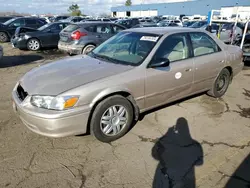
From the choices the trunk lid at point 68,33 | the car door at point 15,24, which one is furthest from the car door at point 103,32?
the car door at point 15,24

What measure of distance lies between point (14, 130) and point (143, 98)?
2.13 meters

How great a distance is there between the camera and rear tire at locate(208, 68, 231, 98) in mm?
4602

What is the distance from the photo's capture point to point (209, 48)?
14.3 ft

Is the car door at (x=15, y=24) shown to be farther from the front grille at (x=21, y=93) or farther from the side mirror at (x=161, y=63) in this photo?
the side mirror at (x=161, y=63)

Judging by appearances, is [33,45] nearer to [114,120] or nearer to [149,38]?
[149,38]

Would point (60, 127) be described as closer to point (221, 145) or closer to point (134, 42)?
point (134, 42)

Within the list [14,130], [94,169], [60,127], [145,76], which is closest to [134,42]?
[145,76]

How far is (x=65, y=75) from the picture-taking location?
10.1 ft

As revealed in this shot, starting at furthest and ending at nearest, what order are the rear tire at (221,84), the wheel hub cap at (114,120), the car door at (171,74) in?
the rear tire at (221,84), the car door at (171,74), the wheel hub cap at (114,120)

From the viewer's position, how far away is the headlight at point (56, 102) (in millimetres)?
2645

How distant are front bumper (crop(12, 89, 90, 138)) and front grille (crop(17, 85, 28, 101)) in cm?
16

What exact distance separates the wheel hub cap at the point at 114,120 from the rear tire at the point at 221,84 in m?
2.39

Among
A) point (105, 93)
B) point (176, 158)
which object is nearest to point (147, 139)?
point (176, 158)

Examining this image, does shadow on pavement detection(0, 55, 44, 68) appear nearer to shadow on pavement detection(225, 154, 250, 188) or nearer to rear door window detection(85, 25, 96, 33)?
rear door window detection(85, 25, 96, 33)
